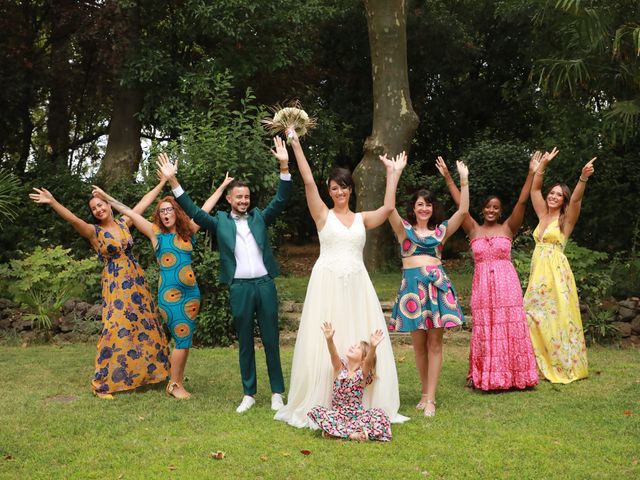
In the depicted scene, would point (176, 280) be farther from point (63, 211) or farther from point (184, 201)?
point (63, 211)

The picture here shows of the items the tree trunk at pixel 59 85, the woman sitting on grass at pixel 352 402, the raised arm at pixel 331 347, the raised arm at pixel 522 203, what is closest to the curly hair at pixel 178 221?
the raised arm at pixel 331 347

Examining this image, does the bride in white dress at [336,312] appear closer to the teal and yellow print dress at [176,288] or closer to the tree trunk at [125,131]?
the teal and yellow print dress at [176,288]

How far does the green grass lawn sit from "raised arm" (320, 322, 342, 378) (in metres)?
0.53

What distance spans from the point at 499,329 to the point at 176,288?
122 inches

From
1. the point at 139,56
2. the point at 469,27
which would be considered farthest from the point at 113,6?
the point at 469,27

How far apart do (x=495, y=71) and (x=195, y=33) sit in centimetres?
1059

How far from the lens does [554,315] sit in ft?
25.3

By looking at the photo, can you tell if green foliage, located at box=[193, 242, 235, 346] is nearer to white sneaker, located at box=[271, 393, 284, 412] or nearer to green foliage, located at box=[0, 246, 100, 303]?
green foliage, located at box=[0, 246, 100, 303]

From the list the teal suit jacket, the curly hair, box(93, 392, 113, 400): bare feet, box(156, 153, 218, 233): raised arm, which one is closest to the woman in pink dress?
the teal suit jacket

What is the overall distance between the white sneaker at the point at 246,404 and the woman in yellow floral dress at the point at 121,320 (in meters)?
1.27

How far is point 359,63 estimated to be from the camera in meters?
20.2

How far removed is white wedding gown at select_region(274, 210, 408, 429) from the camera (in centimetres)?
595

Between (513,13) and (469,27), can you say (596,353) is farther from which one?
(469,27)

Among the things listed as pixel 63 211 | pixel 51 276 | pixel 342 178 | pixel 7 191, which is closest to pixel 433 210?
pixel 342 178
